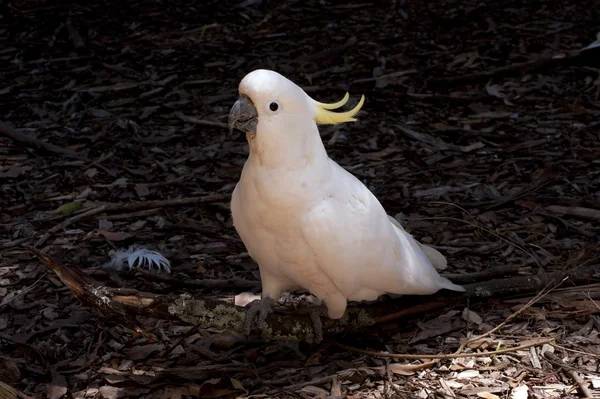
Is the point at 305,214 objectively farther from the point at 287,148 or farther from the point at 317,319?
the point at 317,319

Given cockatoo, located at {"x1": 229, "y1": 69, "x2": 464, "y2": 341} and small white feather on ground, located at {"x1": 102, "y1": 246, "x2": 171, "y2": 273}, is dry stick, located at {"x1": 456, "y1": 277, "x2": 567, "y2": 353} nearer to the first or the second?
cockatoo, located at {"x1": 229, "y1": 69, "x2": 464, "y2": 341}

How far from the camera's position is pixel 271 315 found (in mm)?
3084

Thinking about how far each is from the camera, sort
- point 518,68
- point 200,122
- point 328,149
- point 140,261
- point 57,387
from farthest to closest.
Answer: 1. point 518,68
2. point 200,122
3. point 328,149
4. point 140,261
5. point 57,387

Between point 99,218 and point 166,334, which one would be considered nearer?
point 166,334

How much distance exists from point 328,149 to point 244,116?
2.23m

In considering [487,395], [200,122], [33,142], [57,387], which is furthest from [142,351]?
[200,122]

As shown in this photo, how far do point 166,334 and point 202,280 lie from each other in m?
0.34

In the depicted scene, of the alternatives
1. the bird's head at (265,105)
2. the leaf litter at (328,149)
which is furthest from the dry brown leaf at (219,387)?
the bird's head at (265,105)

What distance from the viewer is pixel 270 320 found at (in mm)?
3055

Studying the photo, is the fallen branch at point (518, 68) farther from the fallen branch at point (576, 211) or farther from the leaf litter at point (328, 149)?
the fallen branch at point (576, 211)

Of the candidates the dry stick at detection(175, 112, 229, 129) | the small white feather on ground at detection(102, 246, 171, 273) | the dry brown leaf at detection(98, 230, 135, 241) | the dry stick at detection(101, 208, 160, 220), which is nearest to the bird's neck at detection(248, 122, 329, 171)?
the small white feather on ground at detection(102, 246, 171, 273)

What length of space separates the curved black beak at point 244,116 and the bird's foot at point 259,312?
0.73m

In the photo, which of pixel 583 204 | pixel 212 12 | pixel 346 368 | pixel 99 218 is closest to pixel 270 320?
pixel 346 368

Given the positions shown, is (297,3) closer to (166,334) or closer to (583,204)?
(583,204)
